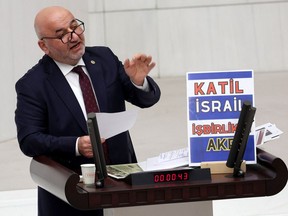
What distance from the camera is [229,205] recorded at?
6129 millimetres

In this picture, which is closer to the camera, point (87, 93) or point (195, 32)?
point (87, 93)

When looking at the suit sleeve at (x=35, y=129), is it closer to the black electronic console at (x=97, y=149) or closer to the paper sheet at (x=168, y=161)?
the paper sheet at (x=168, y=161)

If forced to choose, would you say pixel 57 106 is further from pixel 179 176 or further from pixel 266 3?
pixel 266 3

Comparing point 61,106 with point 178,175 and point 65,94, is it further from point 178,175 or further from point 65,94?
point 178,175

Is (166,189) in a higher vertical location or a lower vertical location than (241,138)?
lower

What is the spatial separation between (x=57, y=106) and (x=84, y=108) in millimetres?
120

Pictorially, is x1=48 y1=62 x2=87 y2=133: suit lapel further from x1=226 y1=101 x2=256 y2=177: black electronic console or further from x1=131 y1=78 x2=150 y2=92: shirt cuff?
x1=226 y1=101 x2=256 y2=177: black electronic console

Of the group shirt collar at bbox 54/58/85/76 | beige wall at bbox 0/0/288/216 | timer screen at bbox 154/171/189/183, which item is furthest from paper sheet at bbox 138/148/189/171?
beige wall at bbox 0/0/288/216

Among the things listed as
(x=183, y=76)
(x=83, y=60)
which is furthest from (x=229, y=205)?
(x=183, y=76)

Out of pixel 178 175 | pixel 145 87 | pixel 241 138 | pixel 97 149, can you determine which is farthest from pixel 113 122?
pixel 145 87

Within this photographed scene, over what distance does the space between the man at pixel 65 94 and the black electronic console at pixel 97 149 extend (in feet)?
1.71

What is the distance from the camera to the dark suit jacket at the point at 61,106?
3854mm

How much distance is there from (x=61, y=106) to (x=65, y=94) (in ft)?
0.18

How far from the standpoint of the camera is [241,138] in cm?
332
